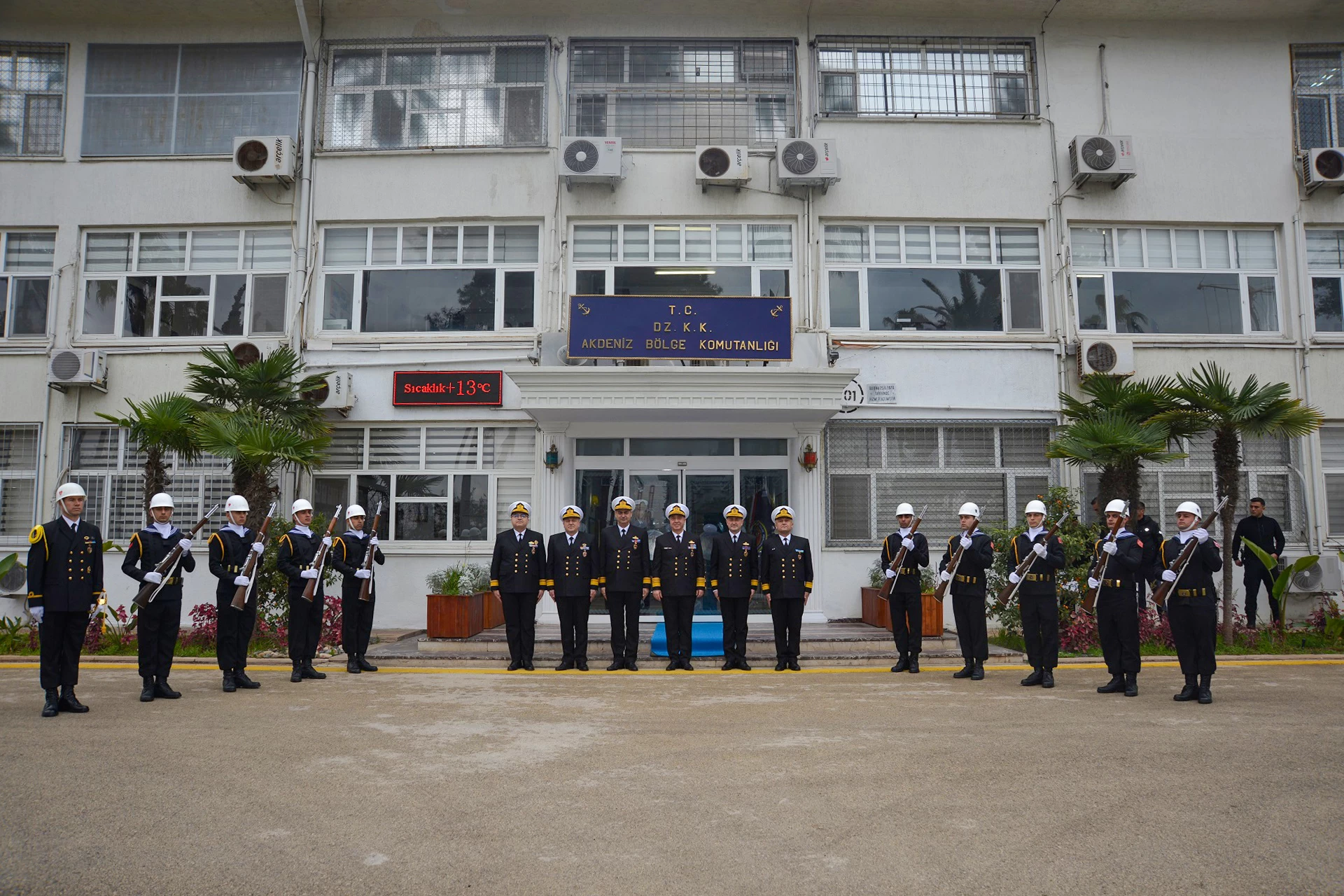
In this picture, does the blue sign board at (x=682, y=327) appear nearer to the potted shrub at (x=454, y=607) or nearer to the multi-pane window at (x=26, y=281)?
the potted shrub at (x=454, y=607)

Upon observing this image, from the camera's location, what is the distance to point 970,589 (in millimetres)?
10180

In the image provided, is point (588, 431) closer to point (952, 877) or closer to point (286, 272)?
point (286, 272)

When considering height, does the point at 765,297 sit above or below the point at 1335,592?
above

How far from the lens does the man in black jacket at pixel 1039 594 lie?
31.0 feet

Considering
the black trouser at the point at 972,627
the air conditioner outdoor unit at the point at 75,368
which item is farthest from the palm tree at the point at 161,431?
the black trouser at the point at 972,627

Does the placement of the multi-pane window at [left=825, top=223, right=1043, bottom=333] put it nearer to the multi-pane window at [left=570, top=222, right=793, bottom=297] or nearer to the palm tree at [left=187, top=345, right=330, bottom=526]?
the multi-pane window at [left=570, top=222, right=793, bottom=297]

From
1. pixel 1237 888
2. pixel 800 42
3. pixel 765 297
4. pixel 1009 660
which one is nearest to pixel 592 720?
pixel 1237 888

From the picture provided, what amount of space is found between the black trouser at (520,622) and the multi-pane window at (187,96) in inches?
378

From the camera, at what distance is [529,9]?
15.4m

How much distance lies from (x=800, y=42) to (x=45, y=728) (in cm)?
1407

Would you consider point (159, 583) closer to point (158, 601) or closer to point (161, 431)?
point (158, 601)

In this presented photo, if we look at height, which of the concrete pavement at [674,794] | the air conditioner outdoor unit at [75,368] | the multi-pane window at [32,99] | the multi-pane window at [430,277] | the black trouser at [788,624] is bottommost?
the concrete pavement at [674,794]

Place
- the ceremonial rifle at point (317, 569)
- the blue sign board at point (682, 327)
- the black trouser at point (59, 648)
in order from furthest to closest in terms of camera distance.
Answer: the blue sign board at point (682, 327) → the ceremonial rifle at point (317, 569) → the black trouser at point (59, 648)

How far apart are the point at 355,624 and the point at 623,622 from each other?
3030 mm
